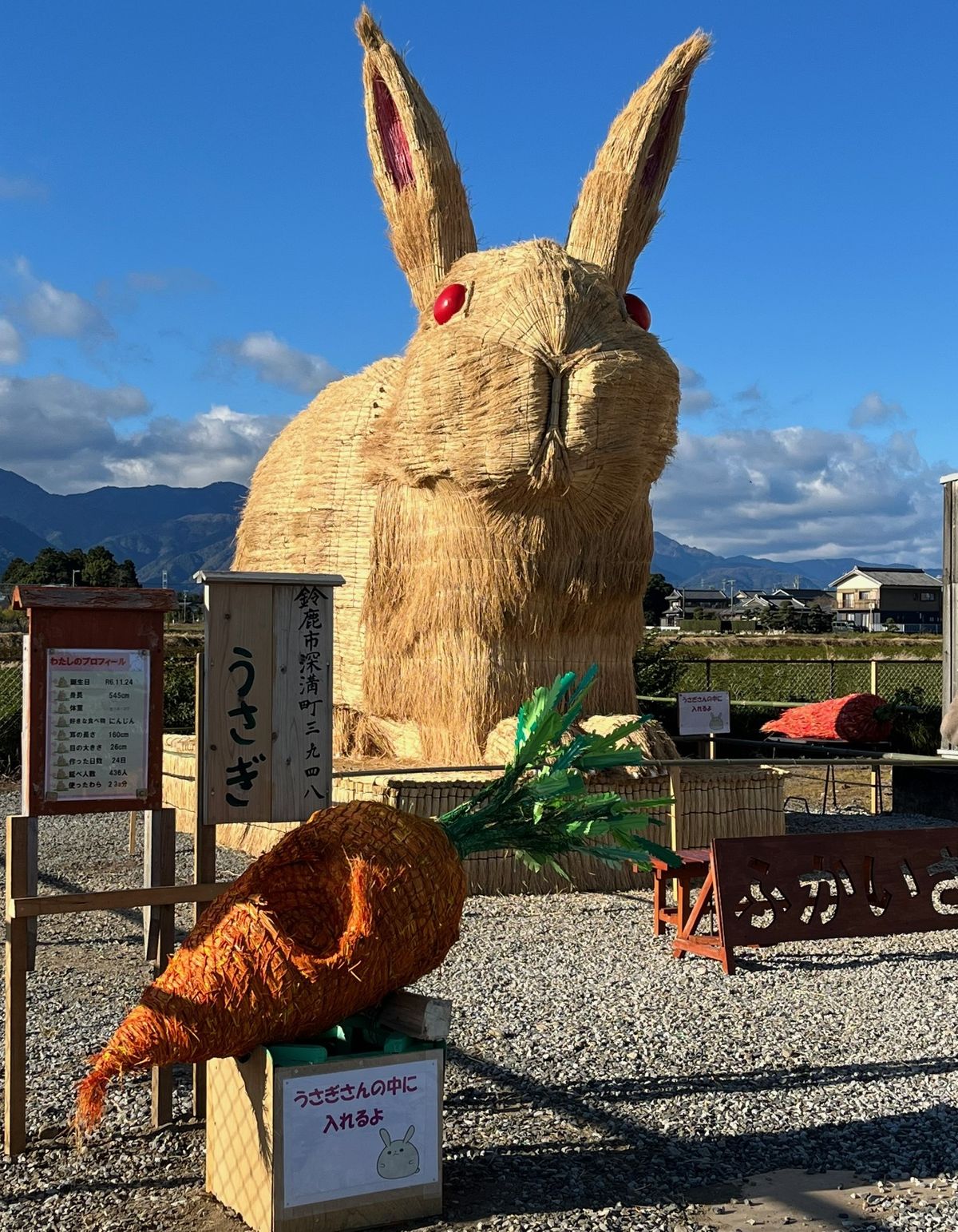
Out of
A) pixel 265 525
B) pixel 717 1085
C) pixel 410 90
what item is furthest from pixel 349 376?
pixel 717 1085

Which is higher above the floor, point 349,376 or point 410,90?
point 410,90

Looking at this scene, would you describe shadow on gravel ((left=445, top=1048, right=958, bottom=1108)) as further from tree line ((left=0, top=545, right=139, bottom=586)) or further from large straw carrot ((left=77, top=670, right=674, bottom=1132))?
tree line ((left=0, top=545, right=139, bottom=586))

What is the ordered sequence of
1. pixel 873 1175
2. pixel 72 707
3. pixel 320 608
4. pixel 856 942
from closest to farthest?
pixel 873 1175
pixel 72 707
pixel 320 608
pixel 856 942

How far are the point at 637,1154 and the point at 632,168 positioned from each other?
6234 millimetres

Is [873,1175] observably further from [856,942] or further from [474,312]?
[474,312]

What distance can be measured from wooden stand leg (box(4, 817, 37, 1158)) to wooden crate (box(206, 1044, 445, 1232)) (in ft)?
2.46

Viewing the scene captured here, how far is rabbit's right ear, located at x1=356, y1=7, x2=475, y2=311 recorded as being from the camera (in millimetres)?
7781

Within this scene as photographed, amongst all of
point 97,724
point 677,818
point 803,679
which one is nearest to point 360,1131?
point 97,724

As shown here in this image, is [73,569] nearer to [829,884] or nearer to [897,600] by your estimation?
[829,884]

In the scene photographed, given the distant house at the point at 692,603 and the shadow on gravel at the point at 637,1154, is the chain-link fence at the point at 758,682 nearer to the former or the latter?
the shadow on gravel at the point at 637,1154

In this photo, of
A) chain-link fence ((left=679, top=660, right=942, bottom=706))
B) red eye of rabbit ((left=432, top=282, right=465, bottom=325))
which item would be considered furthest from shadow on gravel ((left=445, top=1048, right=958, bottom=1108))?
chain-link fence ((left=679, top=660, right=942, bottom=706))

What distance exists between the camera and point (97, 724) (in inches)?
154

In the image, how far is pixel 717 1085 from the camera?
14.1 feet

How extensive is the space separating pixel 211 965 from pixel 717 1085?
80.5 inches
